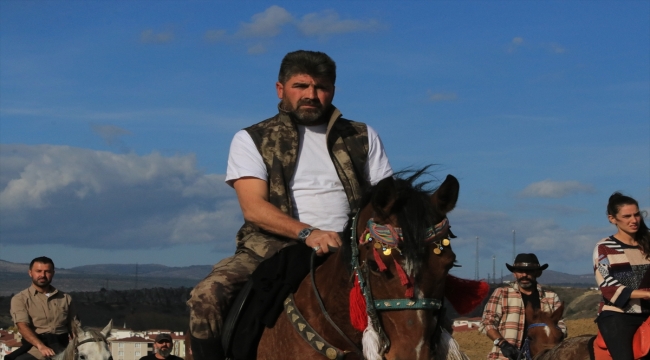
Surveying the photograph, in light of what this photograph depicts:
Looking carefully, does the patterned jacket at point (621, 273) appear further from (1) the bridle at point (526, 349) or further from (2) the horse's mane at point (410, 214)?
(2) the horse's mane at point (410, 214)

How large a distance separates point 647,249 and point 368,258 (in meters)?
4.64

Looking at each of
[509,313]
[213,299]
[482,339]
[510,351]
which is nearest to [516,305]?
[509,313]

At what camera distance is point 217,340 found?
601 centimetres

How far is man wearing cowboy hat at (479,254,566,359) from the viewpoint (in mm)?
12422

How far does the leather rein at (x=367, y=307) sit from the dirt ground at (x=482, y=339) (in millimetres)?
23418

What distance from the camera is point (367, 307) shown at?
15.5 ft

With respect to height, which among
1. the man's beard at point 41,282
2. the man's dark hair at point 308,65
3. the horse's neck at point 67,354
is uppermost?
the man's dark hair at point 308,65

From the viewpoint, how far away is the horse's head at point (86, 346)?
44.8 ft

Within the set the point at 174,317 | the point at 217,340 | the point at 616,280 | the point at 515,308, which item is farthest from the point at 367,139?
the point at 174,317

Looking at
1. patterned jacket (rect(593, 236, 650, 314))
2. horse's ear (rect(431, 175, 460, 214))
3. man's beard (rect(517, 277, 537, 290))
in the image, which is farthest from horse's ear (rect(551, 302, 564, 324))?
horse's ear (rect(431, 175, 460, 214))

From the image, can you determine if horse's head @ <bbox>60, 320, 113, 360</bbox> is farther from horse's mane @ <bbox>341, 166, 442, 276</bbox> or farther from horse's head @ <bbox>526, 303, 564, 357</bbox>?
horse's mane @ <bbox>341, 166, 442, 276</bbox>

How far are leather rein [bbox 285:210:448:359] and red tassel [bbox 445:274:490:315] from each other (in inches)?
17.6

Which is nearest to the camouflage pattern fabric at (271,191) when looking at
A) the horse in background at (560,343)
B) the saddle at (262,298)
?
the saddle at (262,298)

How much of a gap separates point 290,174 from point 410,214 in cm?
159
